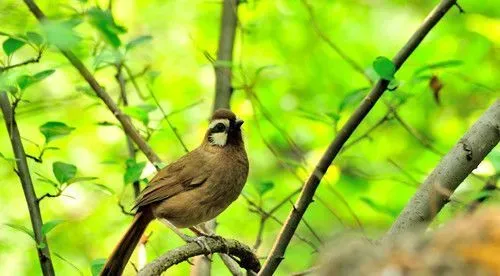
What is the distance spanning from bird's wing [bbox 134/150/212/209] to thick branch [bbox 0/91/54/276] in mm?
788

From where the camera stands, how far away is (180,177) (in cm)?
489

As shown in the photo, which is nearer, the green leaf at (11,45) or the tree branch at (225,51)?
the green leaf at (11,45)

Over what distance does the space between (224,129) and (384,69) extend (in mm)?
1777

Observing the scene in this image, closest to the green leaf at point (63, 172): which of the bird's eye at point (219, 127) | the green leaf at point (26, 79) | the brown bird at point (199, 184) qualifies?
the green leaf at point (26, 79)

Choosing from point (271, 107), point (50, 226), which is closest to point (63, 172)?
point (50, 226)

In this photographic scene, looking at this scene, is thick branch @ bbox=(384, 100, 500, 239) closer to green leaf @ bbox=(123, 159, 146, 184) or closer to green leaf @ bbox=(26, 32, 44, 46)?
green leaf @ bbox=(123, 159, 146, 184)

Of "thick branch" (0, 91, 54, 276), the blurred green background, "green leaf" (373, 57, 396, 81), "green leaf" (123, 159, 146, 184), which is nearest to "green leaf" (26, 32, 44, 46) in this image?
"thick branch" (0, 91, 54, 276)

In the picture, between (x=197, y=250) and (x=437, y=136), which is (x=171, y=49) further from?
(x=197, y=250)

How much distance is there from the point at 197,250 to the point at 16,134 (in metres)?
0.98

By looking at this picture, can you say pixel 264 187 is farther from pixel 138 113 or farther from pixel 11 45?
pixel 11 45

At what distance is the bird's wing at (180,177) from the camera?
475cm

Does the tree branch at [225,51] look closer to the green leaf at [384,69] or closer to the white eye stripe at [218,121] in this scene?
the white eye stripe at [218,121]

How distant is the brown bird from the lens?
471cm

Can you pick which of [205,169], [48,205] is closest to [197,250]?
[205,169]
